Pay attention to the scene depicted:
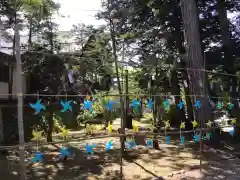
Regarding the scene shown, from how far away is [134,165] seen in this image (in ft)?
20.5

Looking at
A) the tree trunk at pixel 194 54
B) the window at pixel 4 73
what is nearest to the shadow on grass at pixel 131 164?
the tree trunk at pixel 194 54

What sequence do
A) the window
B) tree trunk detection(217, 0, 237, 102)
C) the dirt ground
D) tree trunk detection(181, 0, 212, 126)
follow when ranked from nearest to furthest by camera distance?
the dirt ground, tree trunk detection(181, 0, 212, 126), tree trunk detection(217, 0, 237, 102), the window

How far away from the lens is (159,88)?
36.3ft

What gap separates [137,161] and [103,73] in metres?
6.07

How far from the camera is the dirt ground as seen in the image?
5.50 meters

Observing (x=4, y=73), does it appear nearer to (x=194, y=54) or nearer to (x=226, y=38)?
(x=194, y=54)

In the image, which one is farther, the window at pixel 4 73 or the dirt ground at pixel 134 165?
the window at pixel 4 73

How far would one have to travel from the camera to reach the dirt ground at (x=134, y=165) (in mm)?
5504

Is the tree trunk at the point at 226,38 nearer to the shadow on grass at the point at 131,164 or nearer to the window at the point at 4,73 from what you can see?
the shadow on grass at the point at 131,164

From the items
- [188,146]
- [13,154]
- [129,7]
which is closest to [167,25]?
[129,7]

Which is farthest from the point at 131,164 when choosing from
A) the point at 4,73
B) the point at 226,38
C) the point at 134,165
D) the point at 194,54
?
the point at 4,73

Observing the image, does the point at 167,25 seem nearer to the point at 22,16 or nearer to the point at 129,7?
the point at 129,7

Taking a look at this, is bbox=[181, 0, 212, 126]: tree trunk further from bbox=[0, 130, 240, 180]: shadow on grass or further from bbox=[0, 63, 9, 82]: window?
bbox=[0, 63, 9, 82]: window

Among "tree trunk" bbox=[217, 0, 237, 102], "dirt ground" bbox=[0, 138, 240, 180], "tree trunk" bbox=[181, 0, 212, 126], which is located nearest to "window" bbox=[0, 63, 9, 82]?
"dirt ground" bbox=[0, 138, 240, 180]
